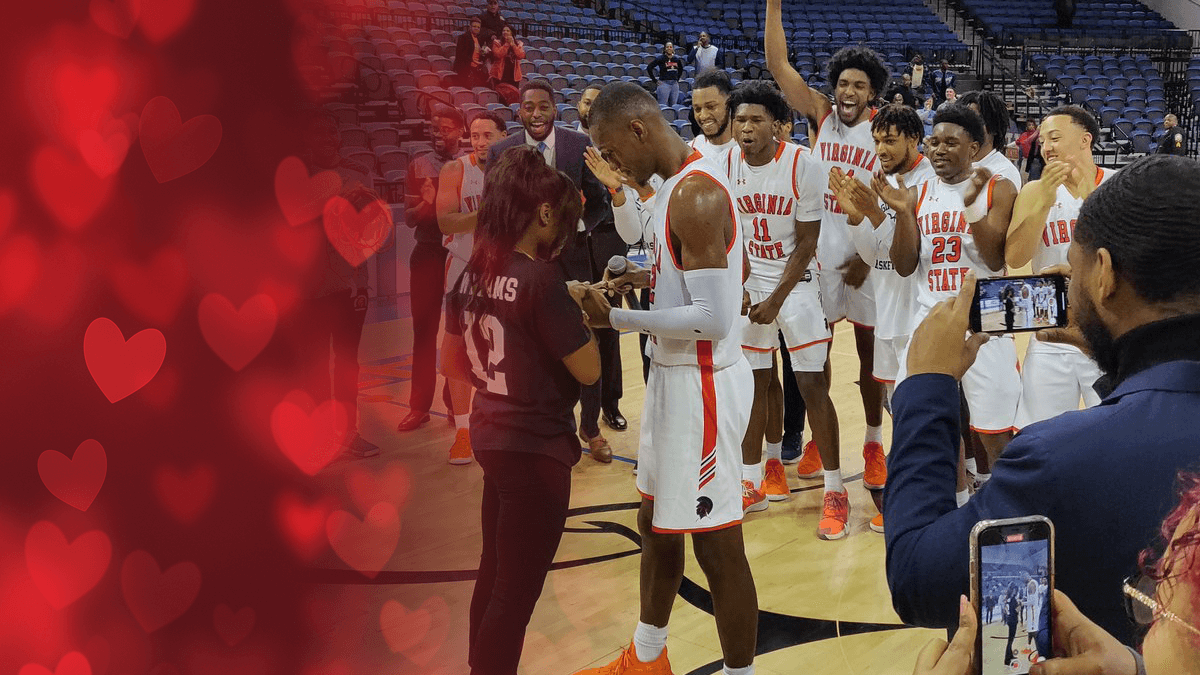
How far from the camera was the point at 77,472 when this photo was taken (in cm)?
134

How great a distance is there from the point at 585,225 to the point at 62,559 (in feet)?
10.5

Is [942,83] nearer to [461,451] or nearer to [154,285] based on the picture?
[461,451]

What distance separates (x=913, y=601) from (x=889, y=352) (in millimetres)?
2863

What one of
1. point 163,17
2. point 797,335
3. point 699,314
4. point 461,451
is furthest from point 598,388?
point 163,17

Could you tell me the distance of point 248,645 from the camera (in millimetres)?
1743

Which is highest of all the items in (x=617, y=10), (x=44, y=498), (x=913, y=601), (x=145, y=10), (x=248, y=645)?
(x=617, y=10)

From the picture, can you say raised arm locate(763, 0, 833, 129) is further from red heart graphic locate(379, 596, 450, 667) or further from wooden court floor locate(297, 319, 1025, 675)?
red heart graphic locate(379, 596, 450, 667)

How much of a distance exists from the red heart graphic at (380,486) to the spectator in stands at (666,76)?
822cm

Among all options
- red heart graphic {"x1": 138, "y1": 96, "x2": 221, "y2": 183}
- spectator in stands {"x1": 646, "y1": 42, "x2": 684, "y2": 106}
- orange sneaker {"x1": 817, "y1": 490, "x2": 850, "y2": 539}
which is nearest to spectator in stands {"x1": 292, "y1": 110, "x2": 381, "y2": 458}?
red heart graphic {"x1": 138, "y1": 96, "x2": 221, "y2": 183}

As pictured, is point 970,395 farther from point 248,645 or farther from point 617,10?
point 617,10

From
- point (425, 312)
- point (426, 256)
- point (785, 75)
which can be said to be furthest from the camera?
point (425, 312)

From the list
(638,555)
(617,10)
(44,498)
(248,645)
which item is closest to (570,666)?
(638,555)

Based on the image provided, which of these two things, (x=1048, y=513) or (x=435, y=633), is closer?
(x=1048, y=513)
